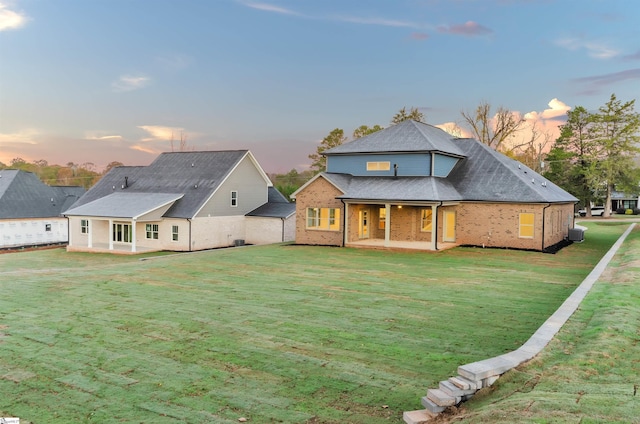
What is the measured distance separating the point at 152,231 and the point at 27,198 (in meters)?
19.4

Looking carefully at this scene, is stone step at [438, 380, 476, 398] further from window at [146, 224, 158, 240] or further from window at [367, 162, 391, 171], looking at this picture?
window at [146, 224, 158, 240]

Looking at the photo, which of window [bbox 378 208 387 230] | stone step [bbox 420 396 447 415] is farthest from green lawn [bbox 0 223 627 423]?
window [bbox 378 208 387 230]

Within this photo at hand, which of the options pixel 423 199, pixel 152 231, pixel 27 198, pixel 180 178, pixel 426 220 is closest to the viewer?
pixel 423 199

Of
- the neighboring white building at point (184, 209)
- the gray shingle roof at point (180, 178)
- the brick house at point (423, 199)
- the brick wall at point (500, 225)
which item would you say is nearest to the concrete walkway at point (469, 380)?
the brick house at point (423, 199)

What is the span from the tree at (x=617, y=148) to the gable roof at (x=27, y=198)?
55.7m

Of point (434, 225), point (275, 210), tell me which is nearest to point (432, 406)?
point (434, 225)

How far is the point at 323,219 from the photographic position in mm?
26953

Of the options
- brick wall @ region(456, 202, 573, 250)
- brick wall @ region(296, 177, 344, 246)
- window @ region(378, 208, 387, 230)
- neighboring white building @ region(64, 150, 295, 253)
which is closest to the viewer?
brick wall @ region(456, 202, 573, 250)

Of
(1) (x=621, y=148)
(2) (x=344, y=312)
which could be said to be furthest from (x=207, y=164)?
(1) (x=621, y=148)

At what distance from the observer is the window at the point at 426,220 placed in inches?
1041

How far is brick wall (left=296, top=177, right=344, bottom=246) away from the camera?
26359 mm

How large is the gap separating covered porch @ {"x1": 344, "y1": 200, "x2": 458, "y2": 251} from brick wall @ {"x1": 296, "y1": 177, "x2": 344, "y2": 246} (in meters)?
0.81

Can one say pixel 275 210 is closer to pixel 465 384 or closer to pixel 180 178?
pixel 180 178

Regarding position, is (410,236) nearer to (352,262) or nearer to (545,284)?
(352,262)
